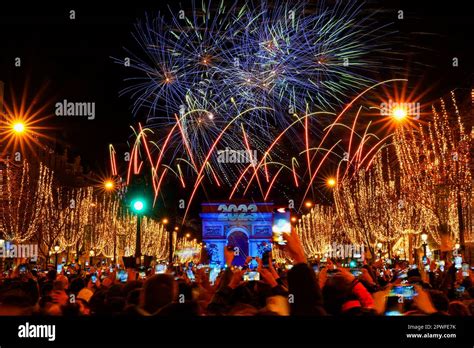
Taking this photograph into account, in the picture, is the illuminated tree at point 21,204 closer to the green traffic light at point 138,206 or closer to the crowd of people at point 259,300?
the green traffic light at point 138,206

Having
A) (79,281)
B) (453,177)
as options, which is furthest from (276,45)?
(453,177)

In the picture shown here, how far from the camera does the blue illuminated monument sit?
11281 cm

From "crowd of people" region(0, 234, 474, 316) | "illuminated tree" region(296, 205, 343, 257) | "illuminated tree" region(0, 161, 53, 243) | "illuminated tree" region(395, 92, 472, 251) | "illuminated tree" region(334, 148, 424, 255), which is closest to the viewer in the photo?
"crowd of people" region(0, 234, 474, 316)

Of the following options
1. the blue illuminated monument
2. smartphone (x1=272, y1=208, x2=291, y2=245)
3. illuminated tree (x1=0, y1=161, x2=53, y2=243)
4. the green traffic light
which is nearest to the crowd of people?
smartphone (x1=272, y1=208, x2=291, y2=245)

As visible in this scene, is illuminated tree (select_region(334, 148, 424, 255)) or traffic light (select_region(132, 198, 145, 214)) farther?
illuminated tree (select_region(334, 148, 424, 255))

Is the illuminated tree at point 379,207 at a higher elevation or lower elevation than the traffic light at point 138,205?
higher

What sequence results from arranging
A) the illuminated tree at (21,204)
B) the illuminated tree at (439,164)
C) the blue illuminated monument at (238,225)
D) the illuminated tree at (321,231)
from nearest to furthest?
the illuminated tree at (439,164), the illuminated tree at (21,204), the illuminated tree at (321,231), the blue illuminated monument at (238,225)

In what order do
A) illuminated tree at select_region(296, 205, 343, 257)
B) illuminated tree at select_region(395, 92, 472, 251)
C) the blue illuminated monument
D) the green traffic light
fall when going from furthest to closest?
1. the blue illuminated monument
2. illuminated tree at select_region(296, 205, 343, 257)
3. illuminated tree at select_region(395, 92, 472, 251)
4. the green traffic light

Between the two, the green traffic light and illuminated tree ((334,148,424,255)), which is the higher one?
illuminated tree ((334,148,424,255))

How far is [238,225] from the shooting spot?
11494cm

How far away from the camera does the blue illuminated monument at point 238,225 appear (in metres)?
113

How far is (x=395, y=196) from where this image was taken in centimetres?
4566

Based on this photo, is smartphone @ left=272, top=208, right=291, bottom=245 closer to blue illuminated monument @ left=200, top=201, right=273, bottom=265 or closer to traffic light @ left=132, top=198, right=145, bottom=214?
traffic light @ left=132, top=198, right=145, bottom=214

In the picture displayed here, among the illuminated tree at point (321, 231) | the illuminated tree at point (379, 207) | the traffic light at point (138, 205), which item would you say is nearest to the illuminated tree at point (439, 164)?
the illuminated tree at point (379, 207)
